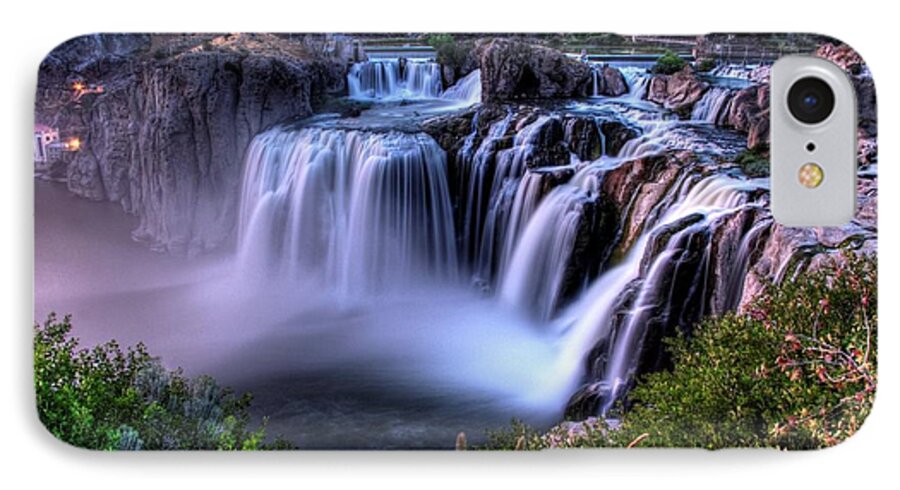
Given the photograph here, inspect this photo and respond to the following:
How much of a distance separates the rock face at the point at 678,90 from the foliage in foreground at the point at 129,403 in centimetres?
104

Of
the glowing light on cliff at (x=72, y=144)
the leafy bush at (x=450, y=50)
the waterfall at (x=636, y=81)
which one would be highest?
the leafy bush at (x=450, y=50)

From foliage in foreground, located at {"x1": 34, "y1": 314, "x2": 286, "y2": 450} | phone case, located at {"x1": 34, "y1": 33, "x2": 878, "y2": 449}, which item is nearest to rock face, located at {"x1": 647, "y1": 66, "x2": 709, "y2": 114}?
phone case, located at {"x1": 34, "y1": 33, "x2": 878, "y2": 449}

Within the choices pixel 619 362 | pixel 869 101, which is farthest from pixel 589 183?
pixel 869 101

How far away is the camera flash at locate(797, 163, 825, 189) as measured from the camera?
197 cm

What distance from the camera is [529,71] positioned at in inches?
79.7

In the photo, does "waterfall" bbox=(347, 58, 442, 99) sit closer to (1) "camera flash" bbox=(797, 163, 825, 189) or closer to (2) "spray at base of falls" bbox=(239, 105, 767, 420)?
(2) "spray at base of falls" bbox=(239, 105, 767, 420)

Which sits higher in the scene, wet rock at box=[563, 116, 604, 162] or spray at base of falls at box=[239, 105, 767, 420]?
wet rock at box=[563, 116, 604, 162]

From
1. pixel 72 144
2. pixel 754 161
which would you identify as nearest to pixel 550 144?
pixel 754 161

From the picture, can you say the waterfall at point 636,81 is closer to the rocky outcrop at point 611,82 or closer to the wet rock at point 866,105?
the rocky outcrop at point 611,82

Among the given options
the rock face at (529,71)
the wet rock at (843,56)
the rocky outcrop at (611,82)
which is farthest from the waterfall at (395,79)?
the wet rock at (843,56)

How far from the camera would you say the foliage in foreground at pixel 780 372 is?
1.96m

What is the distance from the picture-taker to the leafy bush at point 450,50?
203cm

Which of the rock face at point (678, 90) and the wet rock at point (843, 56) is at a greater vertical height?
the wet rock at point (843, 56)

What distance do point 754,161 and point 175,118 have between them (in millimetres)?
1181
